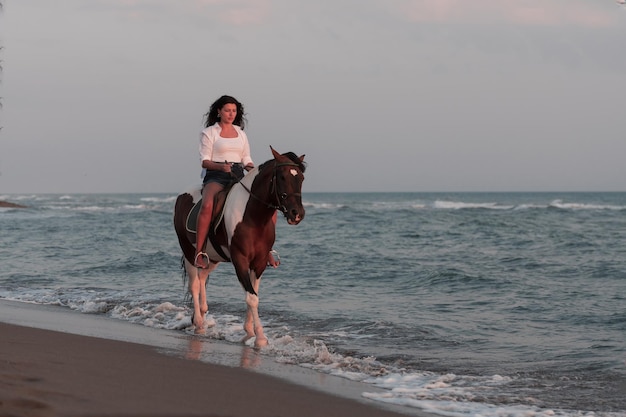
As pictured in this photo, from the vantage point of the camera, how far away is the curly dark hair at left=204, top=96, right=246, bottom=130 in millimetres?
8242

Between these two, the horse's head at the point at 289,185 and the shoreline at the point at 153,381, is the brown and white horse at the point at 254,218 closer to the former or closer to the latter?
the horse's head at the point at 289,185

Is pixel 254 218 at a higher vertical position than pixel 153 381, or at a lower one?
higher

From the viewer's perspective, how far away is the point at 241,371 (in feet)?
19.3

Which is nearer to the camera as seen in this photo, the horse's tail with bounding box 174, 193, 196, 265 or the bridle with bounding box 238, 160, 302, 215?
the bridle with bounding box 238, 160, 302, 215

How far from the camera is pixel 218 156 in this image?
26.9 feet

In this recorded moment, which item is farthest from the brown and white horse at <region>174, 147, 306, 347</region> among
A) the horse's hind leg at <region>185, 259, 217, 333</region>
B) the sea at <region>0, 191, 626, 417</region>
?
the sea at <region>0, 191, 626, 417</region>

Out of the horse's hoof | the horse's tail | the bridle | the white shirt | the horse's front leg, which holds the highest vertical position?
the white shirt

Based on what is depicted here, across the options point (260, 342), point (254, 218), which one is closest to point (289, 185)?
point (254, 218)

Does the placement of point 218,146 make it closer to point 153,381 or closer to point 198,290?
point 198,290

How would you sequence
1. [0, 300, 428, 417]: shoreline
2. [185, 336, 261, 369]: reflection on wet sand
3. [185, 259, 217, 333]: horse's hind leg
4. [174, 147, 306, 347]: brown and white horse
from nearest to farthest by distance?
[0, 300, 428, 417]: shoreline, [185, 336, 261, 369]: reflection on wet sand, [174, 147, 306, 347]: brown and white horse, [185, 259, 217, 333]: horse's hind leg

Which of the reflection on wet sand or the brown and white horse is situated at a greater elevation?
the brown and white horse

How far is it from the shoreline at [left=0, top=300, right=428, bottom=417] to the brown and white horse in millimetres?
658

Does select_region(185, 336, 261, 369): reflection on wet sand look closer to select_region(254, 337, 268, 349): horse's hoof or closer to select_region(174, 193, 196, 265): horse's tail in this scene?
select_region(254, 337, 268, 349): horse's hoof

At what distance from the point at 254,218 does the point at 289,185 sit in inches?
25.6
